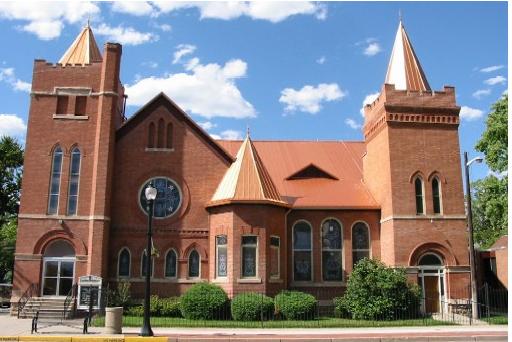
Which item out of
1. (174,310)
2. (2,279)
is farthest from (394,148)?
(2,279)

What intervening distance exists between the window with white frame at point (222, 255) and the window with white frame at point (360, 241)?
7.03m

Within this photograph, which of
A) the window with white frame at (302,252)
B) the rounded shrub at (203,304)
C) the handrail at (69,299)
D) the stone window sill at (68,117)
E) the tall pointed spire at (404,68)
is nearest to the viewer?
the rounded shrub at (203,304)

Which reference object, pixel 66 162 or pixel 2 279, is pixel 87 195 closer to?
pixel 66 162

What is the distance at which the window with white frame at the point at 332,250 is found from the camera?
2805 centimetres

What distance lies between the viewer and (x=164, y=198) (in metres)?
27.7

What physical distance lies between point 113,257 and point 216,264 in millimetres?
5182

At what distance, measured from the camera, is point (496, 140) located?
3094 centimetres

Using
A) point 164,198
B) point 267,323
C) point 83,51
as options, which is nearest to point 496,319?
point 267,323

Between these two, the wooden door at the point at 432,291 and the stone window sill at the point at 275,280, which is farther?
the wooden door at the point at 432,291

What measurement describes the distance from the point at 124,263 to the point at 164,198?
3.78 meters

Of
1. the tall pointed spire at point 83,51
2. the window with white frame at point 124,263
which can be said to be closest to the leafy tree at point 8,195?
the tall pointed spire at point 83,51

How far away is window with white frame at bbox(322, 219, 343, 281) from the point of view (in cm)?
2805

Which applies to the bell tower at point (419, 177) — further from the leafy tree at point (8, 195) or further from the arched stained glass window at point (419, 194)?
→ the leafy tree at point (8, 195)

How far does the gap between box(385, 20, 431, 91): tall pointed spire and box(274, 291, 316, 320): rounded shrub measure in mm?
12822
